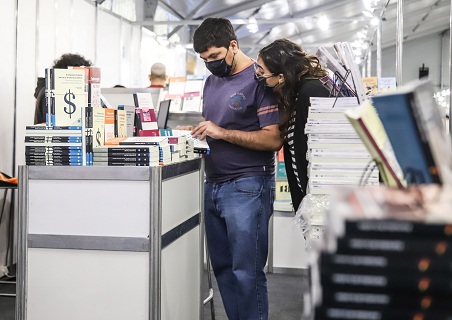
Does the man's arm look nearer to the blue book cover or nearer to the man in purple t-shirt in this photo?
the man in purple t-shirt

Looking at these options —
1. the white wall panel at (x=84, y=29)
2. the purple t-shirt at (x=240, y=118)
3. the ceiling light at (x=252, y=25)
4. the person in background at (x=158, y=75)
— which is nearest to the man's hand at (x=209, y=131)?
the purple t-shirt at (x=240, y=118)

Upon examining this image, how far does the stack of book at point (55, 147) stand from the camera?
2545 mm

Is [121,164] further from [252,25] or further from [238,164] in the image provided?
[252,25]

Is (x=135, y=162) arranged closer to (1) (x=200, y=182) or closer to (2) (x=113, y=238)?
(2) (x=113, y=238)

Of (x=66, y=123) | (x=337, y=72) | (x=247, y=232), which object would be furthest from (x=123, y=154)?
(x=337, y=72)

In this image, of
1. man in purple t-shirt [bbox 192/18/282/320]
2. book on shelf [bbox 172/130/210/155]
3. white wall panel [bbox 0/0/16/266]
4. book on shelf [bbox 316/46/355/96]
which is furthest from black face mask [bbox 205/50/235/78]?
white wall panel [bbox 0/0/16/266]

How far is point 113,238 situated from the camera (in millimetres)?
2492

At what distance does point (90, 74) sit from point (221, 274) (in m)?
1.16

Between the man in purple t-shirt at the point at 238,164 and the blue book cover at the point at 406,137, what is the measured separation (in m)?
1.84

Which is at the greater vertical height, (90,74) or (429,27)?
(429,27)

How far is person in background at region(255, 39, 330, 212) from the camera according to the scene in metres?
2.50

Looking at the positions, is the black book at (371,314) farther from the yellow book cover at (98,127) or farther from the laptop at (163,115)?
the laptop at (163,115)

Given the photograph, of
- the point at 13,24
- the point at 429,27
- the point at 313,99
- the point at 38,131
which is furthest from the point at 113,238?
the point at 429,27

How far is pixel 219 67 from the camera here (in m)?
3.03
